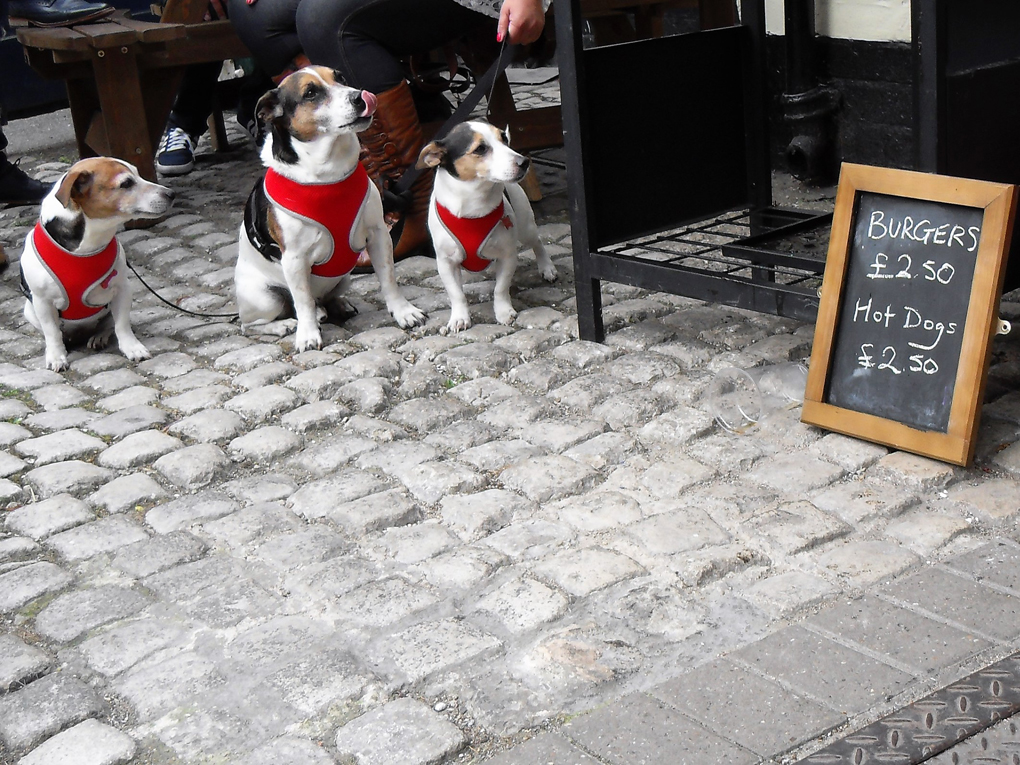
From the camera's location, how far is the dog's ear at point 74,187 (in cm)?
388

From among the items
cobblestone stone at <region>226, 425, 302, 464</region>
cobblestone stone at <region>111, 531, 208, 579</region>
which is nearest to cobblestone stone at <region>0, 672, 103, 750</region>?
cobblestone stone at <region>111, 531, 208, 579</region>

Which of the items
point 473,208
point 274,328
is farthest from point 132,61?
point 473,208

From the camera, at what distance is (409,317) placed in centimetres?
416

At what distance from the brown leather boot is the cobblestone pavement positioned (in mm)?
1171

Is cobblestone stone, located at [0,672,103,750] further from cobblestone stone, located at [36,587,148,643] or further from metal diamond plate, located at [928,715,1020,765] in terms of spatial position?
metal diamond plate, located at [928,715,1020,765]

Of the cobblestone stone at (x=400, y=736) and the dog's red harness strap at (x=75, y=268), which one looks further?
the dog's red harness strap at (x=75, y=268)

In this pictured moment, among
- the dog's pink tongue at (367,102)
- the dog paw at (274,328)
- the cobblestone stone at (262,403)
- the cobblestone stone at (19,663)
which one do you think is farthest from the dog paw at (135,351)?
the cobblestone stone at (19,663)

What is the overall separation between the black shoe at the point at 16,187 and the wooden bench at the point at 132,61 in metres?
0.42

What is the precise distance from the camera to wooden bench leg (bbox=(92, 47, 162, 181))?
544 cm

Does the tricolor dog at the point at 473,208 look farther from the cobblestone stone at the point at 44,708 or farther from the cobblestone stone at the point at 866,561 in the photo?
the cobblestone stone at the point at 44,708

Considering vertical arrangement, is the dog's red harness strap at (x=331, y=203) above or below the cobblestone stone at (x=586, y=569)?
above

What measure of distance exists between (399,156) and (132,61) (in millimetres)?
1537

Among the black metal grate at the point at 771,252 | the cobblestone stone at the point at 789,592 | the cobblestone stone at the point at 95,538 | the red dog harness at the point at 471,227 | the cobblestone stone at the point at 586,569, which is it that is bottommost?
the cobblestone stone at the point at 789,592

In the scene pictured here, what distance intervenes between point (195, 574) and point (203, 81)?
510 centimetres
